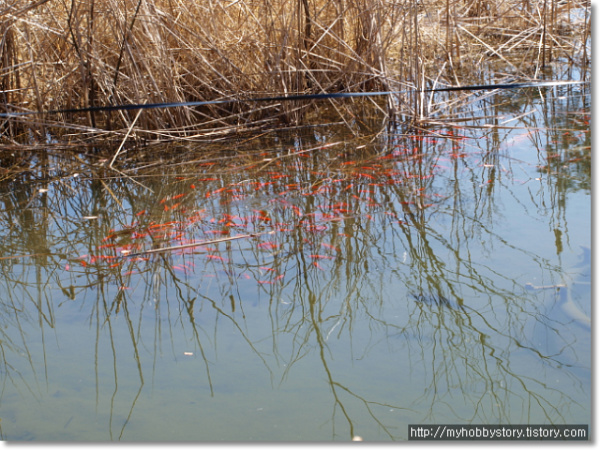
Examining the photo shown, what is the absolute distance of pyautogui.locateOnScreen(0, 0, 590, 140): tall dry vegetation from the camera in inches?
144

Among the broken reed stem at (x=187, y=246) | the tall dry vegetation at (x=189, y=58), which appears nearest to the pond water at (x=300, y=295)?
the broken reed stem at (x=187, y=246)

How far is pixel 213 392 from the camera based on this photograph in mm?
1697

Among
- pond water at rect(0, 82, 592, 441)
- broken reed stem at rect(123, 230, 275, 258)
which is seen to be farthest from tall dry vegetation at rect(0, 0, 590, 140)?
broken reed stem at rect(123, 230, 275, 258)

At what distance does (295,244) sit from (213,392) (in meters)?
0.83

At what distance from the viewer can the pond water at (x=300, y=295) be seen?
1629 mm

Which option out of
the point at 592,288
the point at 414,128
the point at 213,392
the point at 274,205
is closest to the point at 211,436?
the point at 213,392

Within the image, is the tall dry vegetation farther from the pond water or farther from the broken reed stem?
the broken reed stem

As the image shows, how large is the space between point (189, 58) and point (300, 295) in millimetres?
2111

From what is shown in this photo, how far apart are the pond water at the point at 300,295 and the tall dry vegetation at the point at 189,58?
570 millimetres

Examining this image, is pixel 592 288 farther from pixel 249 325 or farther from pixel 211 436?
pixel 211 436

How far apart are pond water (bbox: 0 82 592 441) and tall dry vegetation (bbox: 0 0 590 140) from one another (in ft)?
1.87

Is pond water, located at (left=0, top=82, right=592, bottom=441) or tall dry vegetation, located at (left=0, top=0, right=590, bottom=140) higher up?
tall dry vegetation, located at (left=0, top=0, right=590, bottom=140)

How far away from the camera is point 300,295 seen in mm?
2104

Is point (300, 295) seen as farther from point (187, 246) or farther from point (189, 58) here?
point (189, 58)
